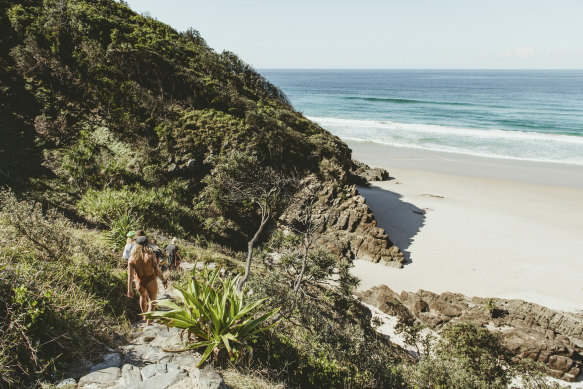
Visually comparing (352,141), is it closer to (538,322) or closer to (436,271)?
(436,271)

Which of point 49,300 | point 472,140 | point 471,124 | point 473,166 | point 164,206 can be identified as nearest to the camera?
point 49,300

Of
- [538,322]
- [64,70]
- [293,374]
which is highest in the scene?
[64,70]

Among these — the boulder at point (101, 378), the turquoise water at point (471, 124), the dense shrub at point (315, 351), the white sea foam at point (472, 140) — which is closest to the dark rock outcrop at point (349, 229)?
the dense shrub at point (315, 351)

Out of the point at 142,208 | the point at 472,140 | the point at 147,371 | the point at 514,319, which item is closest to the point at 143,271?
the point at 147,371

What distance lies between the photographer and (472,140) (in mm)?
36969

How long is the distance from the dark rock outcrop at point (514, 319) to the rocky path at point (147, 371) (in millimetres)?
8662

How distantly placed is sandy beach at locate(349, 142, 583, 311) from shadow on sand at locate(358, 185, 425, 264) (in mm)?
55

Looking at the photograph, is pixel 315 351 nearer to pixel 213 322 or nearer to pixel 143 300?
pixel 213 322

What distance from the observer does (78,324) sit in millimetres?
4082

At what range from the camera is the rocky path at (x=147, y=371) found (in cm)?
354

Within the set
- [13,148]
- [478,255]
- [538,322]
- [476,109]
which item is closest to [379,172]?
Answer: [478,255]

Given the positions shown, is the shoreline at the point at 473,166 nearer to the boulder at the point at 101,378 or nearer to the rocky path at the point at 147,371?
the rocky path at the point at 147,371

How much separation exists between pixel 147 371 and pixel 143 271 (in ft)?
5.60

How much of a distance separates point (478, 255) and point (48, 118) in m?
19.4
